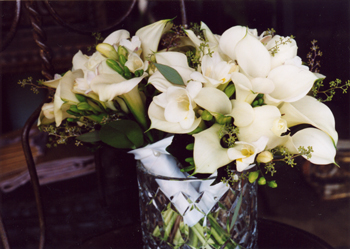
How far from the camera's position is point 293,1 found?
0.90 metres

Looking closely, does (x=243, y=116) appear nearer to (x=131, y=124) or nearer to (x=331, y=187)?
(x=131, y=124)

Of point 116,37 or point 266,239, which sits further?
point 266,239

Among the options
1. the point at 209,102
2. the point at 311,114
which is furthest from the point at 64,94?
the point at 311,114

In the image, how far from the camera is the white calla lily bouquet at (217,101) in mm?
346

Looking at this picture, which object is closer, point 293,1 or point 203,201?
point 203,201

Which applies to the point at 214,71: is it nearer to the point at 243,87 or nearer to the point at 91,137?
the point at 243,87

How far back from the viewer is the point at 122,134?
405mm

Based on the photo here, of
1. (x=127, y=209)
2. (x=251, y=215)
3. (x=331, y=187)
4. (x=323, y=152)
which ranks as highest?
(x=323, y=152)

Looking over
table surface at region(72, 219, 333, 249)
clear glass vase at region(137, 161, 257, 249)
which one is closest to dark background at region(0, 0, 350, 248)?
table surface at region(72, 219, 333, 249)

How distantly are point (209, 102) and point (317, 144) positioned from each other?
12cm

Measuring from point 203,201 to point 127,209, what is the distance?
443 mm

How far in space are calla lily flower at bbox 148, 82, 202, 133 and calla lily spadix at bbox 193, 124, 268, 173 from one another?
0.02 meters

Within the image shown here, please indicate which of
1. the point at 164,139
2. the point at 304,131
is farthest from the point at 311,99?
the point at 164,139

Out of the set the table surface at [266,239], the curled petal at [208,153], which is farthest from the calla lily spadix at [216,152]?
the table surface at [266,239]
